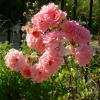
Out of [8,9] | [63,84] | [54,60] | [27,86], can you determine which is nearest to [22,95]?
[27,86]

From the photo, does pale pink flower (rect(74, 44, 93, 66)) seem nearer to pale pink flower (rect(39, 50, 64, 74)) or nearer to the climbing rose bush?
the climbing rose bush

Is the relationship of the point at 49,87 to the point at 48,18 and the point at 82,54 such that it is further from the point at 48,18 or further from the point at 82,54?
the point at 48,18

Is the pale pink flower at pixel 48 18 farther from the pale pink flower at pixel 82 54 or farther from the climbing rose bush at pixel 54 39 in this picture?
the pale pink flower at pixel 82 54

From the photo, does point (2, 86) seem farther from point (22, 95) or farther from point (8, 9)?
point (8, 9)

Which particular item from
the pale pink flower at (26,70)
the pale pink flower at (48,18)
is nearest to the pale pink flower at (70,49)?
the pale pink flower at (48,18)

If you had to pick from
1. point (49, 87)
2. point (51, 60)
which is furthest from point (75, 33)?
point (49, 87)

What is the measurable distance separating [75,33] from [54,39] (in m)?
0.16

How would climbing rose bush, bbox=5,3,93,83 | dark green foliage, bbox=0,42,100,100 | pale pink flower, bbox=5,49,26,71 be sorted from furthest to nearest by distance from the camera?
1. dark green foliage, bbox=0,42,100,100
2. pale pink flower, bbox=5,49,26,71
3. climbing rose bush, bbox=5,3,93,83

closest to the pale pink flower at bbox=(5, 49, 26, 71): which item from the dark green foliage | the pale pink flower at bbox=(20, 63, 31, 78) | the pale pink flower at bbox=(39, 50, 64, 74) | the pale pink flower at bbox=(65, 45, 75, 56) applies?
the pale pink flower at bbox=(20, 63, 31, 78)

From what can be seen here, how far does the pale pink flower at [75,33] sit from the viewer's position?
128 inches

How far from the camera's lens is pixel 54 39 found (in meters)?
3.19

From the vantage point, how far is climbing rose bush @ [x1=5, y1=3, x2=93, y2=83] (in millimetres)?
3229

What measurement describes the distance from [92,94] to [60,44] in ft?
2.90

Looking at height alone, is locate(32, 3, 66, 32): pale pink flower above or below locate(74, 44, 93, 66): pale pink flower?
above
